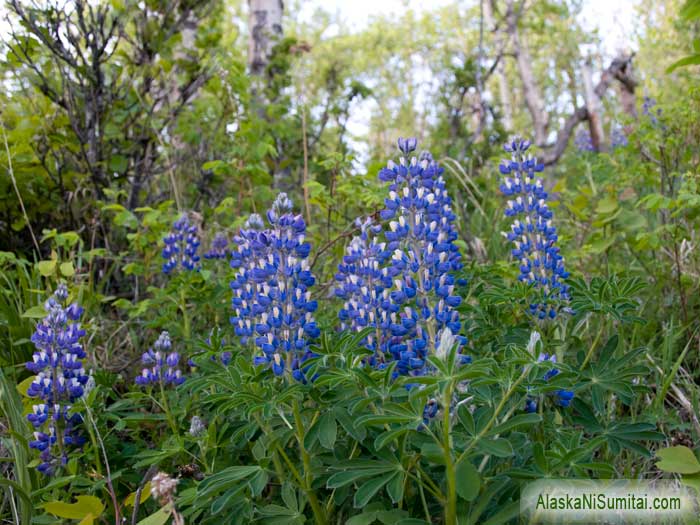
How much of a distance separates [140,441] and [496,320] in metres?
1.47

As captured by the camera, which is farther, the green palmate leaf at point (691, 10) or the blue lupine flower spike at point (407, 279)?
the blue lupine flower spike at point (407, 279)

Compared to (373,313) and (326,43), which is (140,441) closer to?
(373,313)

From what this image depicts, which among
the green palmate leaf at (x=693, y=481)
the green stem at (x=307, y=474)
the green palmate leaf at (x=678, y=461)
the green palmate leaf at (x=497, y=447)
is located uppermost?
the green palmate leaf at (x=497, y=447)

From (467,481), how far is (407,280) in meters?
0.72

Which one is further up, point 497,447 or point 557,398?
point 497,447

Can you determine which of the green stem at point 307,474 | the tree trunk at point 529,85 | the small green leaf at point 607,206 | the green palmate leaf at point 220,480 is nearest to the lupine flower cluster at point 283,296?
the green stem at point 307,474

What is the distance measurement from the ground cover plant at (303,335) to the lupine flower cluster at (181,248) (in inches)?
0.5

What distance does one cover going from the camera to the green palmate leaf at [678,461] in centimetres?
182

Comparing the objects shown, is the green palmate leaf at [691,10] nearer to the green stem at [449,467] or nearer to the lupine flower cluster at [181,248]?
the green stem at [449,467]

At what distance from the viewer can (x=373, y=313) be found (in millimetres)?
2131

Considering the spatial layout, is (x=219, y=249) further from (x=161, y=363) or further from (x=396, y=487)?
(x=396, y=487)

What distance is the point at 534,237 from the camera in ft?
8.48

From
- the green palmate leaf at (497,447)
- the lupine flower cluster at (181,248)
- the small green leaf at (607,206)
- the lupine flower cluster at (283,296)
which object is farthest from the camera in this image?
the small green leaf at (607,206)

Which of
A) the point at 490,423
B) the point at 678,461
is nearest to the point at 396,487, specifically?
the point at 490,423
